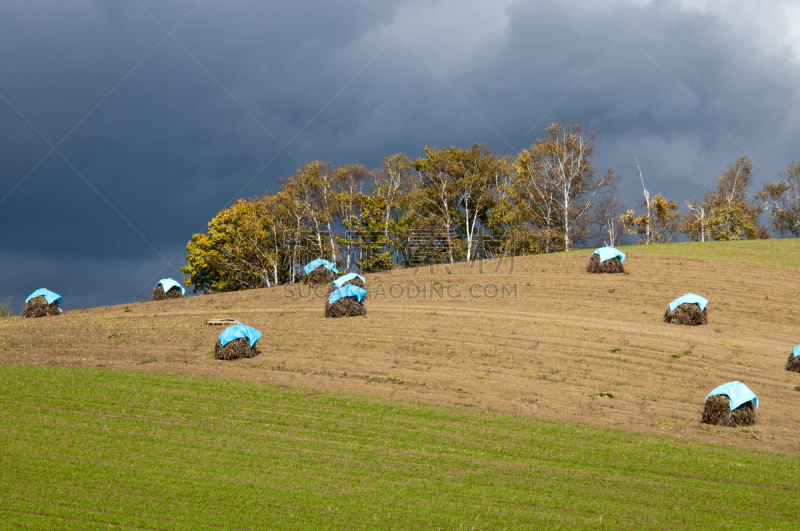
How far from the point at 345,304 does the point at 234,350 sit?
7.64 metres

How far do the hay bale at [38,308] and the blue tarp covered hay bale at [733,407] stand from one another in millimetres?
31813

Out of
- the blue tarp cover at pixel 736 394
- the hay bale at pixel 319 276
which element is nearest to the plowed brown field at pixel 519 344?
the blue tarp cover at pixel 736 394

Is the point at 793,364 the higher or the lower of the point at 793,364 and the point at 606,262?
the lower

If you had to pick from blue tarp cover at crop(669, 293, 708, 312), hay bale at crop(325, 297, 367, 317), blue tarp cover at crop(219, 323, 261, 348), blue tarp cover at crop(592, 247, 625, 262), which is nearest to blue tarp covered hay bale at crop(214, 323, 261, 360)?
blue tarp cover at crop(219, 323, 261, 348)

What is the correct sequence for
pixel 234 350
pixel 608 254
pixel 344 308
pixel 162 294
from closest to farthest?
pixel 234 350
pixel 344 308
pixel 608 254
pixel 162 294

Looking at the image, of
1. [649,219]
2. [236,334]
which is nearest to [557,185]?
[649,219]

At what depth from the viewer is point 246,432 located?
12234 mm

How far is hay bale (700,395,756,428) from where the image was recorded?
13.6 m

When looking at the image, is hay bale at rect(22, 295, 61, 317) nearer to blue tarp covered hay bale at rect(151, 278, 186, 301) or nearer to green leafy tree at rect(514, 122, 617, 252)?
blue tarp covered hay bale at rect(151, 278, 186, 301)

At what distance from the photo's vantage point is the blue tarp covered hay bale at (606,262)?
109 feet

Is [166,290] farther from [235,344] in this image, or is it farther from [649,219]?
[649,219]

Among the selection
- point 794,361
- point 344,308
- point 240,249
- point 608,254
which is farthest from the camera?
point 240,249

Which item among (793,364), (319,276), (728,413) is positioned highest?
(319,276)

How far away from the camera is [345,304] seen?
25781mm
